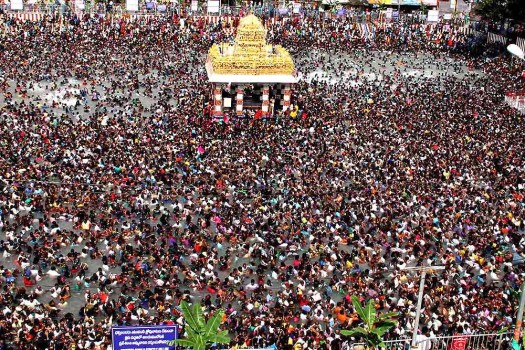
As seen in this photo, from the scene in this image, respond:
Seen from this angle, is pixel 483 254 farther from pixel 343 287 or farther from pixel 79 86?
pixel 79 86

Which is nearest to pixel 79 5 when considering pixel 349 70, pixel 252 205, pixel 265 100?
pixel 349 70

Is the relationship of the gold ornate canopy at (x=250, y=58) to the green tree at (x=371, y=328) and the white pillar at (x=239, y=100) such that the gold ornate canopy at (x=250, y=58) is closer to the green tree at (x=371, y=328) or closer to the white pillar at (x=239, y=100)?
the white pillar at (x=239, y=100)

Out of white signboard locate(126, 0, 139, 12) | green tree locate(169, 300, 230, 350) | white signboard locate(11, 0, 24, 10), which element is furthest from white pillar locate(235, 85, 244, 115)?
white signboard locate(11, 0, 24, 10)

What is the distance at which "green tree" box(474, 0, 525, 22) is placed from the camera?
57.7 m

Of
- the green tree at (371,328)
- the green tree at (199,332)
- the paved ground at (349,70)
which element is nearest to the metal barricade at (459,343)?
the green tree at (371,328)

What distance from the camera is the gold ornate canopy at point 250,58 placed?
1578 inches

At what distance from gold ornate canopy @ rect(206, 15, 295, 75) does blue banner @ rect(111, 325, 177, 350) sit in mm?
25293

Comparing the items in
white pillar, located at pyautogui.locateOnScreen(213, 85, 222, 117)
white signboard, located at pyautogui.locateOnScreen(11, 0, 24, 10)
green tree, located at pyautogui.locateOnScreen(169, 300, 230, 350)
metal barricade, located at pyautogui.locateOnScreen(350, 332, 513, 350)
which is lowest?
metal barricade, located at pyautogui.locateOnScreen(350, 332, 513, 350)

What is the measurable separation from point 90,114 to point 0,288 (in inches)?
760

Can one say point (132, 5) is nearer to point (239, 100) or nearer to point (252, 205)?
point (239, 100)

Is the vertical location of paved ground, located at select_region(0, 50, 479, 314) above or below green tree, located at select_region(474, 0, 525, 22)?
below

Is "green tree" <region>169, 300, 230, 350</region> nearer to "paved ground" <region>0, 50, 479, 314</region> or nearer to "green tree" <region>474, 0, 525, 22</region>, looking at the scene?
"paved ground" <region>0, 50, 479, 314</region>

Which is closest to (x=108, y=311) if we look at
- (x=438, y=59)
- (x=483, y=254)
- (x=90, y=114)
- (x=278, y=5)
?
(x=483, y=254)

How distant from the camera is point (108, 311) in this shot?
2047 cm
